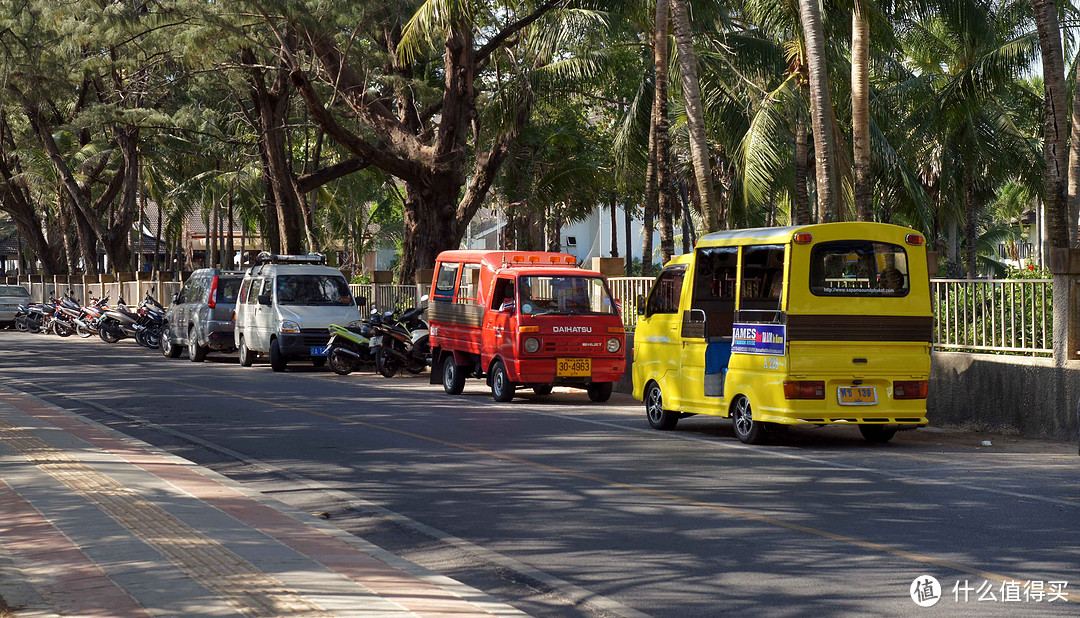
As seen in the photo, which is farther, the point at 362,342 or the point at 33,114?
the point at 33,114

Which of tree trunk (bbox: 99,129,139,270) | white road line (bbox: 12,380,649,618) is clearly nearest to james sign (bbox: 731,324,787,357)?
white road line (bbox: 12,380,649,618)

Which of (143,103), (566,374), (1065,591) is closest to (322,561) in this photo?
(1065,591)

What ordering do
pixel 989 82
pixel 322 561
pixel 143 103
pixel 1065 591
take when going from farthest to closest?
pixel 143 103, pixel 989 82, pixel 322 561, pixel 1065 591

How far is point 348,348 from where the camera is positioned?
24875 millimetres

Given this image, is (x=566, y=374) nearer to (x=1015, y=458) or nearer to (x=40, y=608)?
(x=1015, y=458)

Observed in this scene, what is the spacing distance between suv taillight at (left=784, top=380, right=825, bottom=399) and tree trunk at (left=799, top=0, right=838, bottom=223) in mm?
6296

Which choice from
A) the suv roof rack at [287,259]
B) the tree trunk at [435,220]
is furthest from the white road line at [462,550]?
the tree trunk at [435,220]

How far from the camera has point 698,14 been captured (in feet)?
93.0

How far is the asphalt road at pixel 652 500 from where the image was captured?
24.1 feet

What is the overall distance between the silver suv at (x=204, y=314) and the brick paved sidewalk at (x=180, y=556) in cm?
1713

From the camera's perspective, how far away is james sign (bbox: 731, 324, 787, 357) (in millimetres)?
13312

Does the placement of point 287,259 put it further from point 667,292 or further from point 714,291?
point 714,291

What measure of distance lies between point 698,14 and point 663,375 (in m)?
15.1

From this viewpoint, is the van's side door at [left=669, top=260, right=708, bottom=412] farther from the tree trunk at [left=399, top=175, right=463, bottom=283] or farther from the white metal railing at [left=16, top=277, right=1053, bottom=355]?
the tree trunk at [left=399, top=175, right=463, bottom=283]
